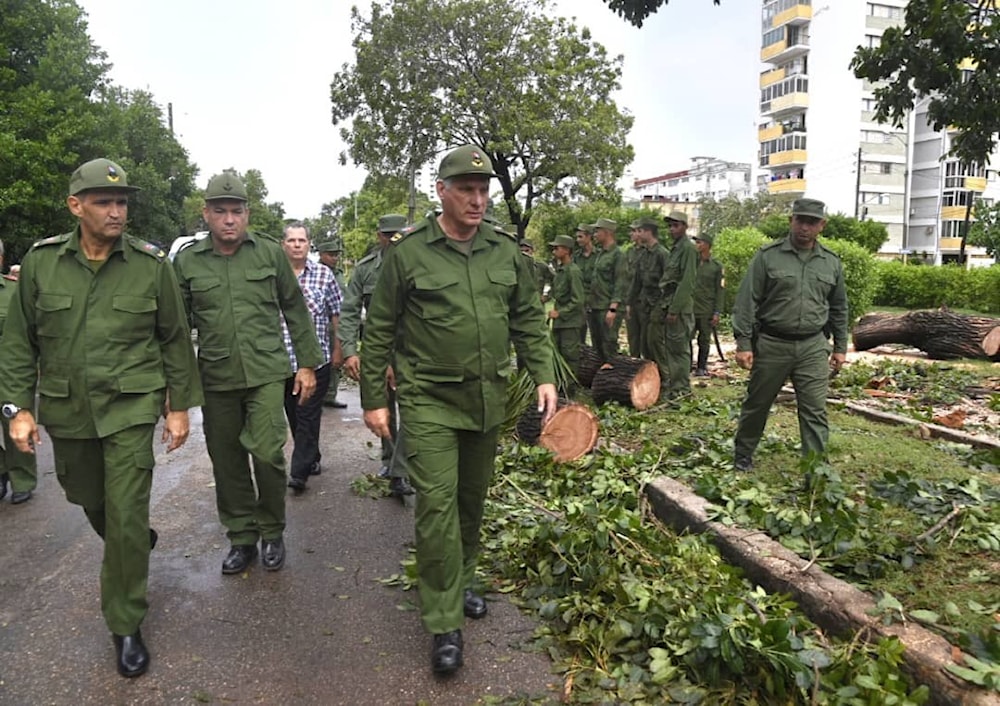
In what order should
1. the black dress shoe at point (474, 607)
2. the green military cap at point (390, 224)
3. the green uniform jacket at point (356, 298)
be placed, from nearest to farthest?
the black dress shoe at point (474, 607)
the green uniform jacket at point (356, 298)
the green military cap at point (390, 224)

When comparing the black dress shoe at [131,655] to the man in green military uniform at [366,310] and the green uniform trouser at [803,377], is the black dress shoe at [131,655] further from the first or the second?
the green uniform trouser at [803,377]

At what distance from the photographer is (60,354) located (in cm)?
354

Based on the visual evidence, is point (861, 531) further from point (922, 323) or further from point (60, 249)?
point (922, 323)

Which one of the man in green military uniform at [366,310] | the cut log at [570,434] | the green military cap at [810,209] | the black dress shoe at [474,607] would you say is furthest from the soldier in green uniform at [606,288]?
the black dress shoe at [474,607]

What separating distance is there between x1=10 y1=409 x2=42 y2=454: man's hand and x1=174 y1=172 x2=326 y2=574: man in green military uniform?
1.02 meters

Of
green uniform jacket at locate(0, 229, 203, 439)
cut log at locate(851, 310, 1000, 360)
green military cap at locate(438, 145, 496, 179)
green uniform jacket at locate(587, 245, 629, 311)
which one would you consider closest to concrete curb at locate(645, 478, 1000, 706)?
green military cap at locate(438, 145, 496, 179)

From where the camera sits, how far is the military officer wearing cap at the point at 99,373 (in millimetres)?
3471

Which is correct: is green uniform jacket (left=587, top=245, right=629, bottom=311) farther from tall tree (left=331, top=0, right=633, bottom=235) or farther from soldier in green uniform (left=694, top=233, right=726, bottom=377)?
tall tree (left=331, top=0, right=633, bottom=235)

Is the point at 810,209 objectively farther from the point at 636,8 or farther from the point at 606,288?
the point at 606,288

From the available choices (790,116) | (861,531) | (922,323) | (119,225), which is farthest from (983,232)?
(119,225)

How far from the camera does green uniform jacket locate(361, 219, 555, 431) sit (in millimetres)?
3531

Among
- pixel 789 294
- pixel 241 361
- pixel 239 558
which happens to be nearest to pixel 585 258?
pixel 789 294

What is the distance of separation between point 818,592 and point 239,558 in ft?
9.87

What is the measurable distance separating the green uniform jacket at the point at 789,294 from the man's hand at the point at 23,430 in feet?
14.3
